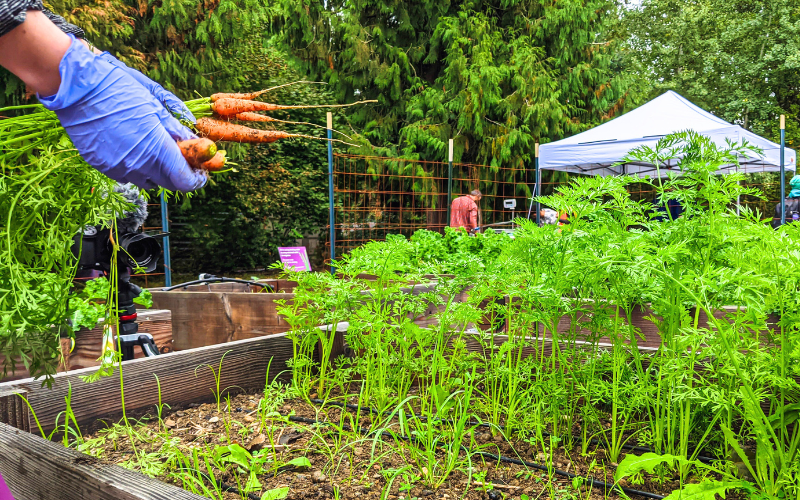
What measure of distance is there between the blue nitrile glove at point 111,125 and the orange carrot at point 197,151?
1.2 inches

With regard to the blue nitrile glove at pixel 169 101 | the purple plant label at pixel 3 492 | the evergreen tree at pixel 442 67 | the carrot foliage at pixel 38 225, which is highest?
the evergreen tree at pixel 442 67

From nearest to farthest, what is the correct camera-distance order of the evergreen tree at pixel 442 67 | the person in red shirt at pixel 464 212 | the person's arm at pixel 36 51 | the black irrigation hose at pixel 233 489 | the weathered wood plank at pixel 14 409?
the person's arm at pixel 36 51 < the black irrigation hose at pixel 233 489 < the weathered wood plank at pixel 14 409 < the person in red shirt at pixel 464 212 < the evergreen tree at pixel 442 67

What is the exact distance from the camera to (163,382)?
6.16 ft

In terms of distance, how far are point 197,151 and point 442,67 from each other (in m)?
12.4

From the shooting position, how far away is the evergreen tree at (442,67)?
11.4 meters

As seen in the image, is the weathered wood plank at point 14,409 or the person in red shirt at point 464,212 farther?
the person in red shirt at point 464,212

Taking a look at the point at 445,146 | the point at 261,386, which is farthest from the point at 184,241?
the point at 261,386

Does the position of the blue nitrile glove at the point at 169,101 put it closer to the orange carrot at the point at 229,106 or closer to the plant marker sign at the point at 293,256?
the orange carrot at the point at 229,106

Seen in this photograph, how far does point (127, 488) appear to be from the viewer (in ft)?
3.48

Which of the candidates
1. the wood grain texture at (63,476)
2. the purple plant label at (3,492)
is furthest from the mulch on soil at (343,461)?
the purple plant label at (3,492)

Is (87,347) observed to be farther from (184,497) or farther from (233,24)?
(233,24)

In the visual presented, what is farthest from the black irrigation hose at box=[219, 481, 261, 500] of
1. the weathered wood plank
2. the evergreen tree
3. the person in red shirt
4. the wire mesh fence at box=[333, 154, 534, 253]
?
the evergreen tree

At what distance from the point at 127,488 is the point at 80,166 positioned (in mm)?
657

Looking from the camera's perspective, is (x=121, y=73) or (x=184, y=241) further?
(x=184, y=241)
